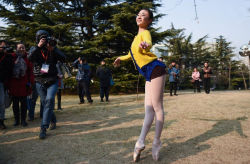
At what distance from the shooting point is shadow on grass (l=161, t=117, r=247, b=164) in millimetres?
2346

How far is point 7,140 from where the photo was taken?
3182 millimetres

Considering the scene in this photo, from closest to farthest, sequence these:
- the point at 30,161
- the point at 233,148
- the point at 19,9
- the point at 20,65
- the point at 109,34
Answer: the point at 30,161, the point at 233,148, the point at 20,65, the point at 109,34, the point at 19,9

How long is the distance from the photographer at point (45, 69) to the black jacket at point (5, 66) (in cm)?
112

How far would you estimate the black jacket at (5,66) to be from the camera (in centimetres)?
389

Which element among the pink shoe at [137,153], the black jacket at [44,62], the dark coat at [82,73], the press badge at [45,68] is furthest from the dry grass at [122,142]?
the dark coat at [82,73]

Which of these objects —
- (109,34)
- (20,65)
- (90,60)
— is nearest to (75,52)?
(90,60)

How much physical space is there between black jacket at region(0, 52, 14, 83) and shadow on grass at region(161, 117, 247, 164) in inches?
142

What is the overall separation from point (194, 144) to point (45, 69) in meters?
2.77

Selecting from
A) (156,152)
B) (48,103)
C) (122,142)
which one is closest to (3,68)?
(48,103)

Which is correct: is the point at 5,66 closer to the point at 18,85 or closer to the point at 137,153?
the point at 18,85

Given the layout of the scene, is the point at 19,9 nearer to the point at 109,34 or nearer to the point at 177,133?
the point at 109,34

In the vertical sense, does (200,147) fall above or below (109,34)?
below

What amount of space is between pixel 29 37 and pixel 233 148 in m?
15.3

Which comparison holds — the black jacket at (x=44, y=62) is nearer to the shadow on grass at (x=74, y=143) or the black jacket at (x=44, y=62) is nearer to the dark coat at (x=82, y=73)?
the shadow on grass at (x=74, y=143)
